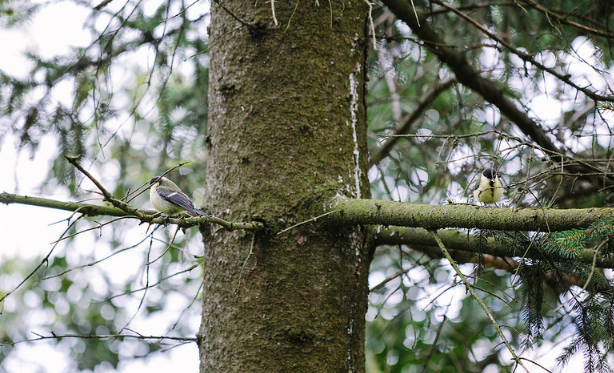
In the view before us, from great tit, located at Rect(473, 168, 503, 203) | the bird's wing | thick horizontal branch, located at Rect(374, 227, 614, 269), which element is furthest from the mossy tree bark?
great tit, located at Rect(473, 168, 503, 203)

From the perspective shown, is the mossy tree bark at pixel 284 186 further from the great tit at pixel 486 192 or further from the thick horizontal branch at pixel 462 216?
the great tit at pixel 486 192

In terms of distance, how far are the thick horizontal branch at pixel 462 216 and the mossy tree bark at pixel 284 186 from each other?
0.19 m

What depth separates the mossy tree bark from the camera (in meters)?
2.26

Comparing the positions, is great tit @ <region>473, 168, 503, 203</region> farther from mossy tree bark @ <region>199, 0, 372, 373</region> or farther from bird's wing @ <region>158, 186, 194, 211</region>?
bird's wing @ <region>158, 186, 194, 211</region>

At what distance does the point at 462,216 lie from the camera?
197 cm

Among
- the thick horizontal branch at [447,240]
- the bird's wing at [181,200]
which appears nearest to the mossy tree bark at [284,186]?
the thick horizontal branch at [447,240]

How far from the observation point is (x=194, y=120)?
4.29 metres

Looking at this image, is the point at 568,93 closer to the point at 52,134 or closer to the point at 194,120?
the point at 194,120

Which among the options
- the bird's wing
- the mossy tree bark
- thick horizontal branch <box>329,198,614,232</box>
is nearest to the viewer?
thick horizontal branch <box>329,198,614,232</box>

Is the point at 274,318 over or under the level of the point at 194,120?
under

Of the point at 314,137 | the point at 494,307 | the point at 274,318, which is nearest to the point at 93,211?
the point at 274,318

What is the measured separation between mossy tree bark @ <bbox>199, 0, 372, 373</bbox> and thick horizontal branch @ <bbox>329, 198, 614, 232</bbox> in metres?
0.19

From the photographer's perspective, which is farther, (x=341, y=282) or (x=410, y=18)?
(x=410, y=18)

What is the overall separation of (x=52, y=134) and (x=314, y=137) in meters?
1.93
